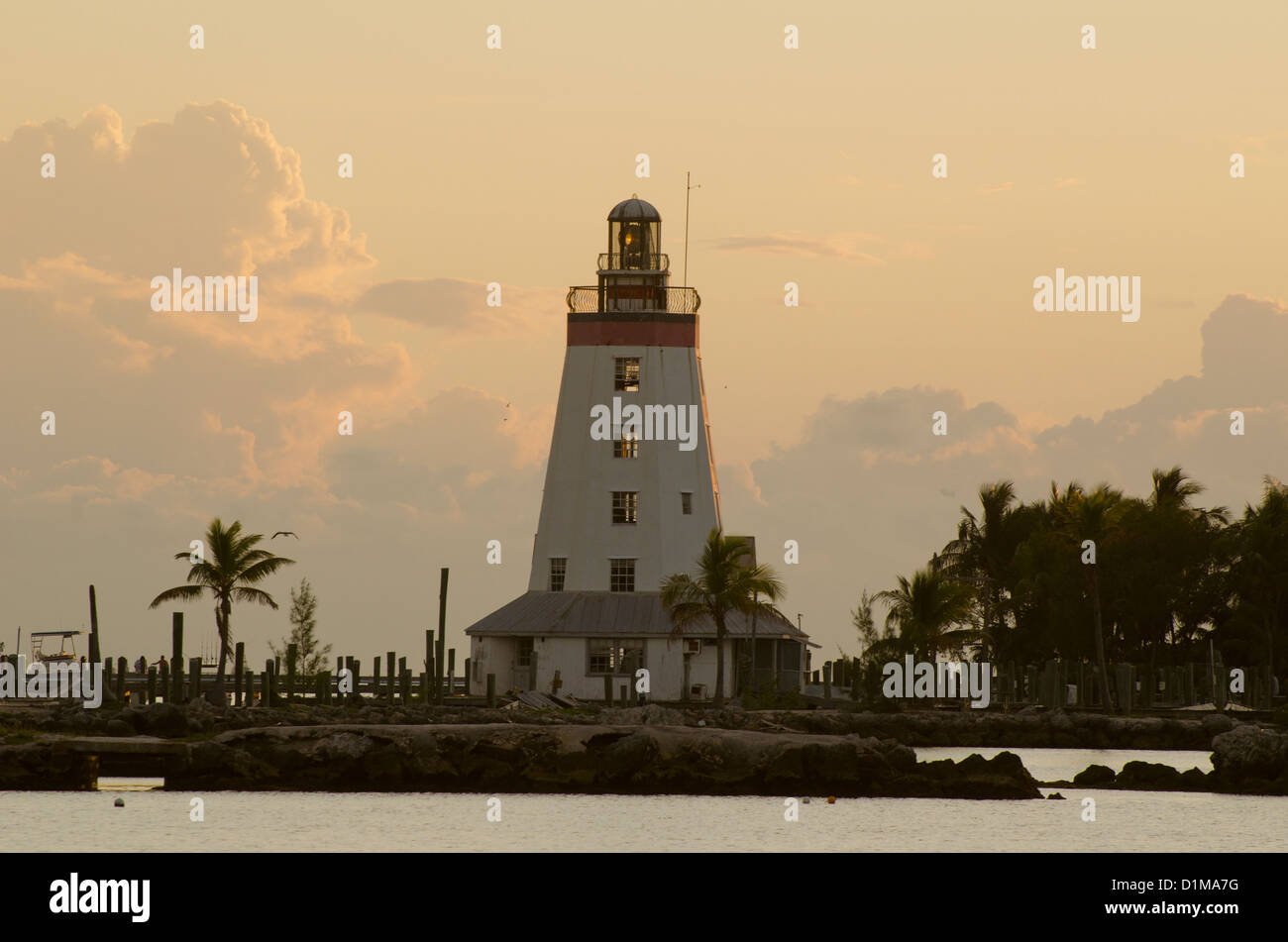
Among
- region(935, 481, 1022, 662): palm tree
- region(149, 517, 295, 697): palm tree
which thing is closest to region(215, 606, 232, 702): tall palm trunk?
region(149, 517, 295, 697): palm tree

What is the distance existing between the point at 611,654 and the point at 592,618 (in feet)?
4.31

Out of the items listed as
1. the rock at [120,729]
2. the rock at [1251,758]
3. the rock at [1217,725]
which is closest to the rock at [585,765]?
the rock at [120,729]

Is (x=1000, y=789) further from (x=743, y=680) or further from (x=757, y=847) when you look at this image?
(x=743, y=680)

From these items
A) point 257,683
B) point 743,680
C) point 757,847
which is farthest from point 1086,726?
point 257,683

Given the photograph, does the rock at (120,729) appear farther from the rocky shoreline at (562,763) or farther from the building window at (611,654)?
the building window at (611,654)

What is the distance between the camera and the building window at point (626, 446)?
6881 cm

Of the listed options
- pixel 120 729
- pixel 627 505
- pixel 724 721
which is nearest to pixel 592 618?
pixel 627 505

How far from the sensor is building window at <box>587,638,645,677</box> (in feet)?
222

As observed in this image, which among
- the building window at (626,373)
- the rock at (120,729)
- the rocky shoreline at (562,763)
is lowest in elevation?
the rocky shoreline at (562,763)

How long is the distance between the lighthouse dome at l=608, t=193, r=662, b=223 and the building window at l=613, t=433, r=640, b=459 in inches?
282

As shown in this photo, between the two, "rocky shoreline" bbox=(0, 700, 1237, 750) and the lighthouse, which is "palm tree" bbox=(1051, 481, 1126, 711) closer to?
"rocky shoreline" bbox=(0, 700, 1237, 750)

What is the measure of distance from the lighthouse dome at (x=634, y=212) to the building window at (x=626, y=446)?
718cm

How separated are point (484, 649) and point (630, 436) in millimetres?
8826

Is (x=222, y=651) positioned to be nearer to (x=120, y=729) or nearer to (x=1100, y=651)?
(x=120, y=729)
